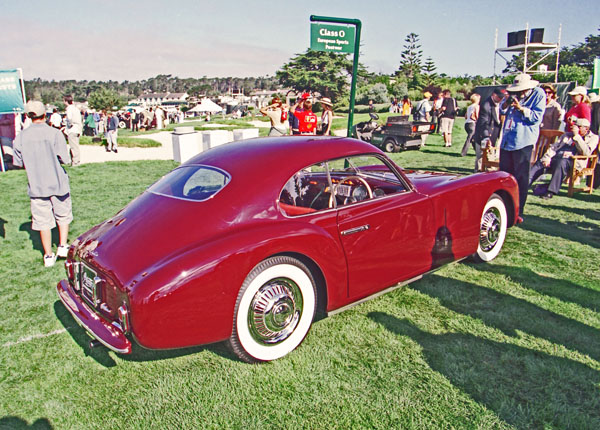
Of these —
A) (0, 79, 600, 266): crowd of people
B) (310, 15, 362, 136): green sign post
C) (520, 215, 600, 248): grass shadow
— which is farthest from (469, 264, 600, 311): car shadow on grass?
(310, 15, 362, 136): green sign post

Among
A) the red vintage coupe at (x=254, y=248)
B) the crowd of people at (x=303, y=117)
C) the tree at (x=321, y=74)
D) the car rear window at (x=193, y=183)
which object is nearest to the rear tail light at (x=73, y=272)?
the red vintage coupe at (x=254, y=248)

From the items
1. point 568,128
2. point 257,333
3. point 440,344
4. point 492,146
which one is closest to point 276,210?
point 257,333

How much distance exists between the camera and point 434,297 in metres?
3.86

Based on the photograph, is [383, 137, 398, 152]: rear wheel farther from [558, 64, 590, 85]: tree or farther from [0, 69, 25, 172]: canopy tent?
[558, 64, 590, 85]: tree

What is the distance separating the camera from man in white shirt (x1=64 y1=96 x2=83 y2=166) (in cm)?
1230

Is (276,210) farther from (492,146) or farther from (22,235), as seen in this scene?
(492,146)

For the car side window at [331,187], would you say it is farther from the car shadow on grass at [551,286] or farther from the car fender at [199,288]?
the car shadow on grass at [551,286]

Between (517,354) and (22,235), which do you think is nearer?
(517,354)

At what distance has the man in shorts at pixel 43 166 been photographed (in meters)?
4.64

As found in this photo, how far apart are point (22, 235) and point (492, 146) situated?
361 inches

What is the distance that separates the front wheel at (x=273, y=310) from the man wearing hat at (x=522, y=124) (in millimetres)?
4169

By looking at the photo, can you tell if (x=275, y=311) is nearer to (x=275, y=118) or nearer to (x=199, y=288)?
(x=199, y=288)

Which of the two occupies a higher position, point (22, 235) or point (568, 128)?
point (568, 128)

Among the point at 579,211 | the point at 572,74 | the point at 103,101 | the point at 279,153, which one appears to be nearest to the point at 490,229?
the point at 279,153
